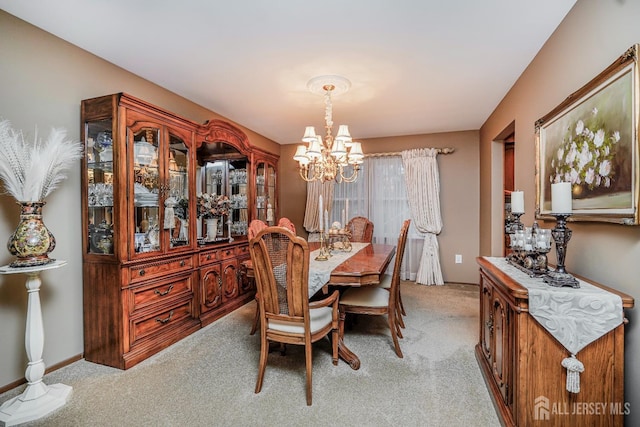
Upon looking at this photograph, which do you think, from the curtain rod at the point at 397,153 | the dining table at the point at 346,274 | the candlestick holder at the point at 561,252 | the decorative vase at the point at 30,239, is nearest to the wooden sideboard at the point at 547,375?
the candlestick holder at the point at 561,252

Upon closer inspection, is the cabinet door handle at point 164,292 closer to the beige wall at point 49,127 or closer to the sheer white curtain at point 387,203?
the beige wall at point 49,127

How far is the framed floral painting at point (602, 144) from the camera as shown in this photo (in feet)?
4.10

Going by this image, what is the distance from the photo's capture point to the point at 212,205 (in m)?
3.40

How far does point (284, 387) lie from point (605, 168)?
7.28 ft

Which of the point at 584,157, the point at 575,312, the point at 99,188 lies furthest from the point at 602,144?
the point at 99,188

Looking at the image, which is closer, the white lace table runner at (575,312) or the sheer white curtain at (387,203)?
the white lace table runner at (575,312)

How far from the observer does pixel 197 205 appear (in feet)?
10.5

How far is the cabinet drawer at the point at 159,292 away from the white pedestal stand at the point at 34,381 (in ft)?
1.76

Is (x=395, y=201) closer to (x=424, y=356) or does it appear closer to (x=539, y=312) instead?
(x=424, y=356)

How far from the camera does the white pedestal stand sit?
1693 mm

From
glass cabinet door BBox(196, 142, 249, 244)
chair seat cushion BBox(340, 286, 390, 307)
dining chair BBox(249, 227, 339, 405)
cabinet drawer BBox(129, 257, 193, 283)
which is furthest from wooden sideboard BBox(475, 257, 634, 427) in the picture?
glass cabinet door BBox(196, 142, 249, 244)

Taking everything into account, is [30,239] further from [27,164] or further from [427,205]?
[427,205]

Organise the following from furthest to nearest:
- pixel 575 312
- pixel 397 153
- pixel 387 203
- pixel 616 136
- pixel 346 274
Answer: pixel 387 203, pixel 397 153, pixel 346 274, pixel 616 136, pixel 575 312

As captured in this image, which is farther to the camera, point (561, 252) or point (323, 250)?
point (323, 250)
